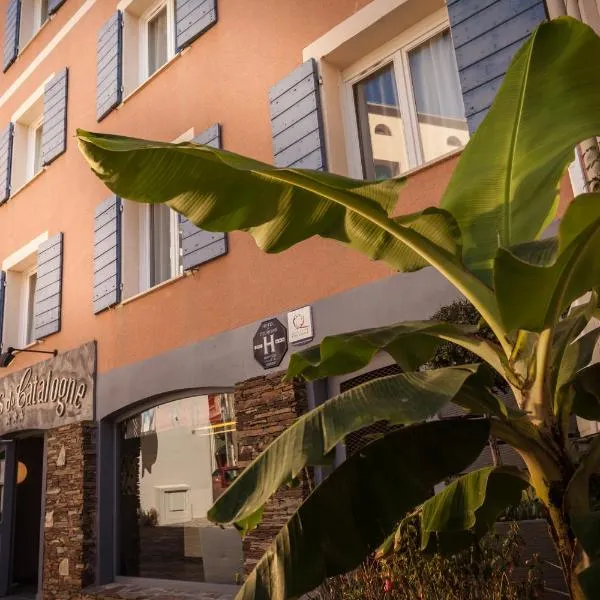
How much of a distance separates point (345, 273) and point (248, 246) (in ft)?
4.31

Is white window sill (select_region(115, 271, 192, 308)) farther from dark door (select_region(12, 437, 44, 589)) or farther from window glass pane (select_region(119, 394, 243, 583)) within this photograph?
dark door (select_region(12, 437, 44, 589))

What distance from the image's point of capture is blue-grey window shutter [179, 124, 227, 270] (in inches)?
267

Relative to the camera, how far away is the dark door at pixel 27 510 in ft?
34.5

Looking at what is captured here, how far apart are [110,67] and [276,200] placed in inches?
280

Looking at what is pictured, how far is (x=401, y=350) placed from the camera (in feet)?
9.87

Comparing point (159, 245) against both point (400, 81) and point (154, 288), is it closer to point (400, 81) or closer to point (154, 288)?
point (154, 288)

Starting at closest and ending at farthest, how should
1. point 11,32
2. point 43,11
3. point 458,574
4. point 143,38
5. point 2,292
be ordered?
1. point 458,574
2. point 143,38
3. point 2,292
4. point 43,11
5. point 11,32

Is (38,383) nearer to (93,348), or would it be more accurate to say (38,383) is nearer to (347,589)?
(93,348)

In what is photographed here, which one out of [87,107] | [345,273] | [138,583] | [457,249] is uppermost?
[87,107]

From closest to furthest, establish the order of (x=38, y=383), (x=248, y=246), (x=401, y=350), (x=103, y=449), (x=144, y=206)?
(x=401, y=350) → (x=248, y=246) → (x=103, y=449) → (x=144, y=206) → (x=38, y=383)

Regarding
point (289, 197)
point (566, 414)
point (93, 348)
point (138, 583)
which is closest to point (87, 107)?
point (93, 348)

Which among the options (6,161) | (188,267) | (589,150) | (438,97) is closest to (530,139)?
(589,150)

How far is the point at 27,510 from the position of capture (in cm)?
1088

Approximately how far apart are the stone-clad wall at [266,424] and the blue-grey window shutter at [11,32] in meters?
8.98
